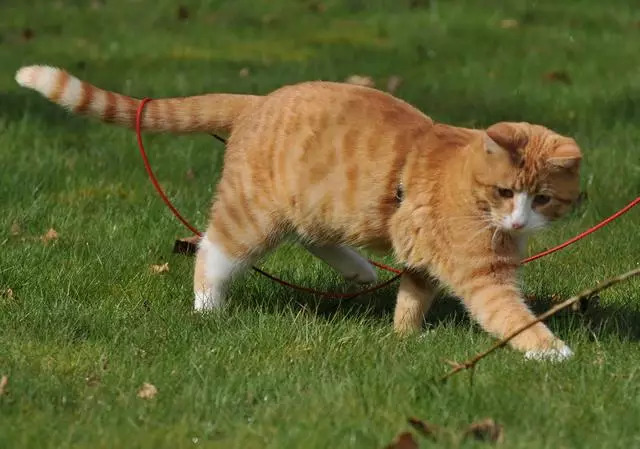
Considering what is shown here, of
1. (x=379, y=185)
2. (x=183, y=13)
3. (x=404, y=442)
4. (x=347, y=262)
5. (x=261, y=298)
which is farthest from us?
(x=183, y=13)

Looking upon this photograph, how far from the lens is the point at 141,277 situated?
216 inches

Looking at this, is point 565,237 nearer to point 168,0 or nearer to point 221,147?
point 221,147

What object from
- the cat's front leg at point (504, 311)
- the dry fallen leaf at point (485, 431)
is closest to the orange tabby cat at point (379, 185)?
the cat's front leg at point (504, 311)

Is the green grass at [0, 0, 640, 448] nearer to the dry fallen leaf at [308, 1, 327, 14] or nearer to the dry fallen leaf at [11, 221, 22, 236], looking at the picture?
the dry fallen leaf at [11, 221, 22, 236]

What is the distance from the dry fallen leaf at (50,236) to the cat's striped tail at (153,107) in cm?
92

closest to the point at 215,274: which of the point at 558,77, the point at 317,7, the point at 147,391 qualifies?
the point at 147,391

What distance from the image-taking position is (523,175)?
451 centimetres

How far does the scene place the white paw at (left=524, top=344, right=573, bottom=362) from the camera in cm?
427

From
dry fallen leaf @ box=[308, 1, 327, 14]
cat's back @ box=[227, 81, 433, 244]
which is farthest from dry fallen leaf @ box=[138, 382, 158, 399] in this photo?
dry fallen leaf @ box=[308, 1, 327, 14]

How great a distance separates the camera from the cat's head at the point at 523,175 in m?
4.48

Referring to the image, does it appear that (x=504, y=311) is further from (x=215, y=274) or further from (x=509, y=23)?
(x=509, y=23)

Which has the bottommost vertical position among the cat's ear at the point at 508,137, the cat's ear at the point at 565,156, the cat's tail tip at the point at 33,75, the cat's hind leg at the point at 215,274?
the cat's hind leg at the point at 215,274

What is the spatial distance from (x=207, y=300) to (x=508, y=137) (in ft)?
4.80

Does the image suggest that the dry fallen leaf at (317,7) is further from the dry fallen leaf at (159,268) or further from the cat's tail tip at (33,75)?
the cat's tail tip at (33,75)
